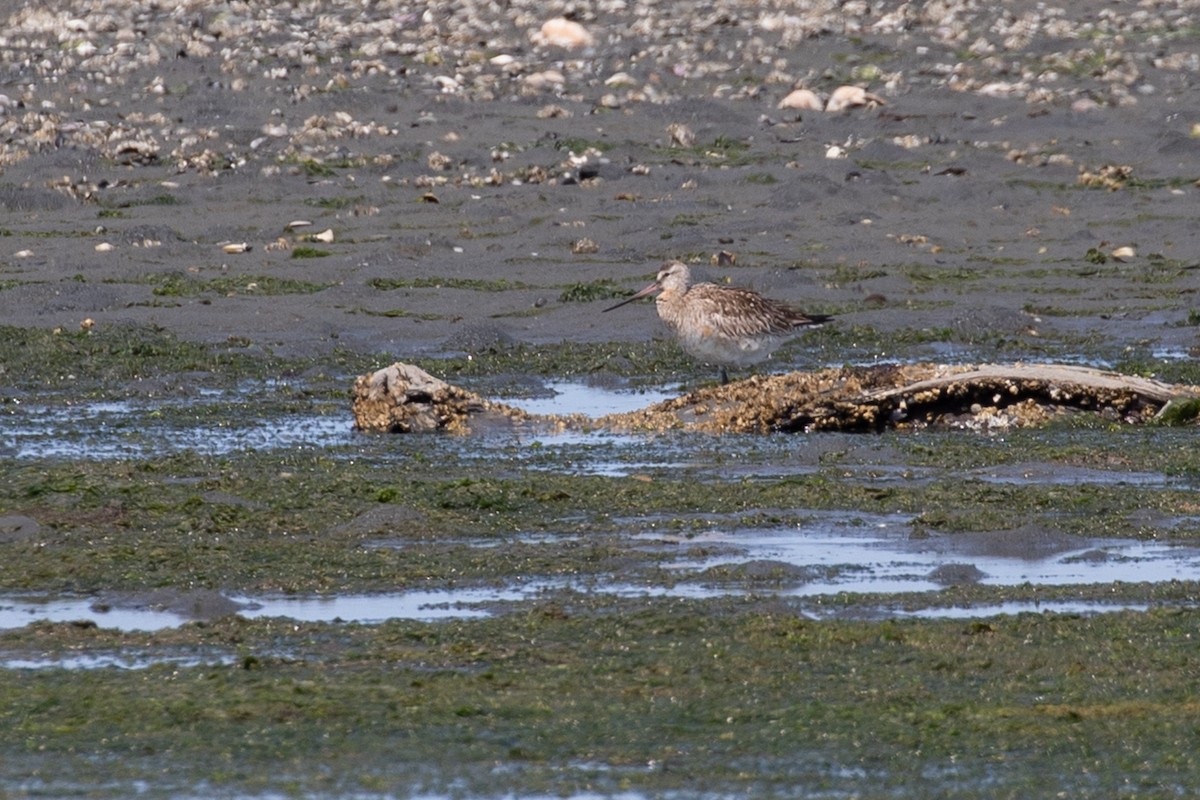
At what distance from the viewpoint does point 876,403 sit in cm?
917

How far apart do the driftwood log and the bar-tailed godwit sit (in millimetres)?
1294

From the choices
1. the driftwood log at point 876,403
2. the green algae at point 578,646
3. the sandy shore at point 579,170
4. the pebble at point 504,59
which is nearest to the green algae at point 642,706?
the green algae at point 578,646

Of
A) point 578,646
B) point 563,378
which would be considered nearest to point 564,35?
point 563,378

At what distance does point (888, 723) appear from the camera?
4676mm

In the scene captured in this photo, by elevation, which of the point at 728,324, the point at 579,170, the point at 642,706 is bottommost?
the point at 642,706

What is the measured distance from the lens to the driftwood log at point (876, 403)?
9125 millimetres

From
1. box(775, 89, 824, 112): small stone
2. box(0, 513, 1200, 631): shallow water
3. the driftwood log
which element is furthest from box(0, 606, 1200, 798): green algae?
box(775, 89, 824, 112): small stone

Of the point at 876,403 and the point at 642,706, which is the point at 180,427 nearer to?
the point at 876,403

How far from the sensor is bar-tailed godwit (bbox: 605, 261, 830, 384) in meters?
10.6

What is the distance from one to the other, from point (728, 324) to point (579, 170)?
6012 mm

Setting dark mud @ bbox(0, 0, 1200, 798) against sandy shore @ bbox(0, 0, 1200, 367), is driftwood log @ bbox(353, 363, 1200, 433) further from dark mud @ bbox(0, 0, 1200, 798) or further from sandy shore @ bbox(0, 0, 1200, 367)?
sandy shore @ bbox(0, 0, 1200, 367)

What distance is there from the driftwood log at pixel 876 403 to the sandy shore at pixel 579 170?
2.46 metres

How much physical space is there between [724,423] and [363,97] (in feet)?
31.8

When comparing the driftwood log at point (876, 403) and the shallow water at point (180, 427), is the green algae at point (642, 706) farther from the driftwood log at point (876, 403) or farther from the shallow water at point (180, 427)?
the driftwood log at point (876, 403)
